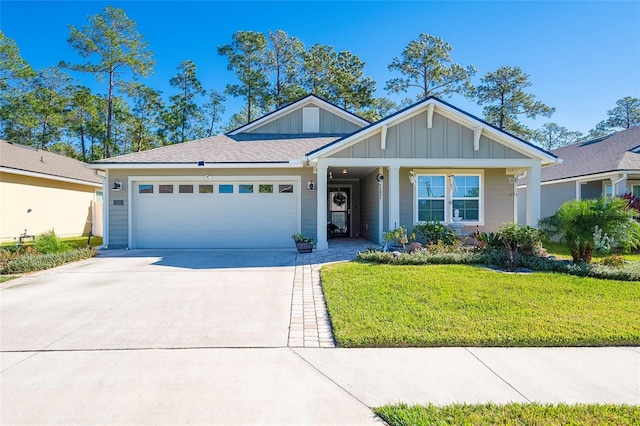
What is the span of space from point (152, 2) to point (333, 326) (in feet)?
56.8

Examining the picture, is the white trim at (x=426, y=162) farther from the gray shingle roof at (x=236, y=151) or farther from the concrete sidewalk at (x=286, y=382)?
the concrete sidewalk at (x=286, y=382)

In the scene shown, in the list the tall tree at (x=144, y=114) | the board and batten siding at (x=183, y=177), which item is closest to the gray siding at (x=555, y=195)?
the board and batten siding at (x=183, y=177)

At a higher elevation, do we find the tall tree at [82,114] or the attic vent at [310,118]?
the tall tree at [82,114]

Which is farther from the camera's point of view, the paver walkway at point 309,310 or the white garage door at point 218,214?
the white garage door at point 218,214

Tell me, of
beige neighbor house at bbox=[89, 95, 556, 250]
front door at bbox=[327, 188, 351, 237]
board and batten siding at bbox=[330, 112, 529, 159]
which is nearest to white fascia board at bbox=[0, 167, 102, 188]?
beige neighbor house at bbox=[89, 95, 556, 250]

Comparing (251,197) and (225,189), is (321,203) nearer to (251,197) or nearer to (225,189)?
(251,197)

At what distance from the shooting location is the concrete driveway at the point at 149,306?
410 centimetres

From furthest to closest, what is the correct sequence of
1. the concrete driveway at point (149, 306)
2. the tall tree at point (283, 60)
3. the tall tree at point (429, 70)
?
the tall tree at point (429, 70) → the tall tree at point (283, 60) → the concrete driveway at point (149, 306)

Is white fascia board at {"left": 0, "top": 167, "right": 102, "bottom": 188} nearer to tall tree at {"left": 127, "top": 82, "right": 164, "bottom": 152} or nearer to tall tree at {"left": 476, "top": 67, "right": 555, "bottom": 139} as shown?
tall tree at {"left": 127, "top": 82, "right": 164, "bottom": 152}

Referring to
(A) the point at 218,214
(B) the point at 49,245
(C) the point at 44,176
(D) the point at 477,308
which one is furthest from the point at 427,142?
(C) the point at 44,176

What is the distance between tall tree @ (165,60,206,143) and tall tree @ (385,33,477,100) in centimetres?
1560

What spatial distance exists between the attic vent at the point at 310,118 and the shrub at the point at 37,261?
9.65 m

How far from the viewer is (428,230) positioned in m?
10.3

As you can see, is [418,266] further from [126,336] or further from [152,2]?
[152,2]
